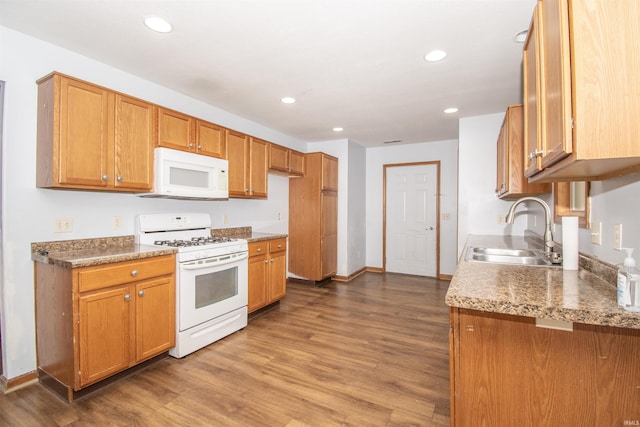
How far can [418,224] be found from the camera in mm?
5520

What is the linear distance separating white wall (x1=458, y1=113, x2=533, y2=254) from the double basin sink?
4.20 ft

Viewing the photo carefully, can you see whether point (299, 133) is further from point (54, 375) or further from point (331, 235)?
point (54, 375)

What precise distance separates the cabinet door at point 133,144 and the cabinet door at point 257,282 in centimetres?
134

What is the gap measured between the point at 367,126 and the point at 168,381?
3.78 meters

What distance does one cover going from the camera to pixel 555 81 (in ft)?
3.43

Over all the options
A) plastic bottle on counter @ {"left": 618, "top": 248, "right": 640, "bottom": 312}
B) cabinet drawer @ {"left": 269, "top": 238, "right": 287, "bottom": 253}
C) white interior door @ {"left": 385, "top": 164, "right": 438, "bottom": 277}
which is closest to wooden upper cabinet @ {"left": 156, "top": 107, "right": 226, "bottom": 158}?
cabinet drawer @ {"left": 269, "top": 238, "right": 287, "bottom": 253}

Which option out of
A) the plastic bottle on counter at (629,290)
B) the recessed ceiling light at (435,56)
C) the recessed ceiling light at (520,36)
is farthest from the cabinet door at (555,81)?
the recessed ceiling light at (435,56)

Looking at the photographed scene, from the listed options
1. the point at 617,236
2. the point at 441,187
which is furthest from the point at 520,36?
the point at 441,187

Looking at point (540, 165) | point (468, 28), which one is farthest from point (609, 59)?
point (468, 28)

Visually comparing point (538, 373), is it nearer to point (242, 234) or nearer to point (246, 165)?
point (246, 165)

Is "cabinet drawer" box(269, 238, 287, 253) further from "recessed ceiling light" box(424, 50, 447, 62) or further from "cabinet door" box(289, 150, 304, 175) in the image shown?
"recessed ceiling light" box(424, 50, 447, 62)

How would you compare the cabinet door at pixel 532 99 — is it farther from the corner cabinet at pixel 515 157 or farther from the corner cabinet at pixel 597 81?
the corner cabinet at pixel 515 157

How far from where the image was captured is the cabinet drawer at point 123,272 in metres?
1.92

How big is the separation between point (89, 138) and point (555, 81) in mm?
2710
